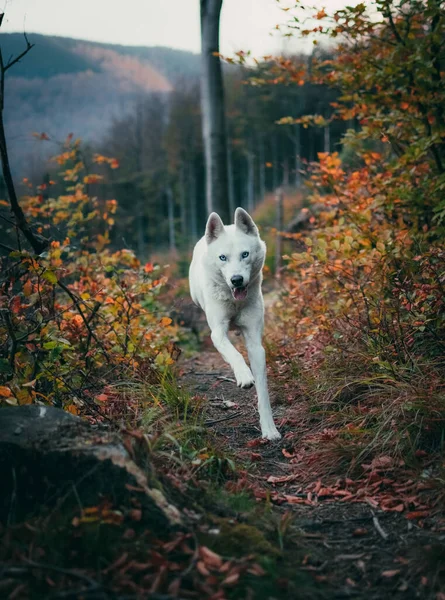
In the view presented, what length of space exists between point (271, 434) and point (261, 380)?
421 millimetres

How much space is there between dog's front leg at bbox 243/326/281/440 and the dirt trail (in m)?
0.12

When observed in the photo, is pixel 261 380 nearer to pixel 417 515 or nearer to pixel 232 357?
pixel 232 357

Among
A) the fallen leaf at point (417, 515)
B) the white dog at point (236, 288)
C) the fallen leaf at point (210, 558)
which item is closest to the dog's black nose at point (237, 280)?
the white dog at point (236, 288)

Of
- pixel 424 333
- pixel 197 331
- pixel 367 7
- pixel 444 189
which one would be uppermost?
pixel 367 7

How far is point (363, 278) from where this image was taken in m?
5.25

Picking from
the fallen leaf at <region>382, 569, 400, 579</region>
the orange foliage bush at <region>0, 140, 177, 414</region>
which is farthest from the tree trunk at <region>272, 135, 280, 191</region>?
the fallen leaf at <region>382, 569, 400, 579</region>

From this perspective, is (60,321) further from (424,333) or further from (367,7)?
(367,7)

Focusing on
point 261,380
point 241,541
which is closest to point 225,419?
point 261,380

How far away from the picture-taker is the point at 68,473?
7.93 ft

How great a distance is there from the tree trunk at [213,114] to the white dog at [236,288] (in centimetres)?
422

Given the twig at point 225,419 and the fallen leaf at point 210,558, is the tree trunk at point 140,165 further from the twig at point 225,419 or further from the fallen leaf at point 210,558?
the fallen leaf at point 210,558

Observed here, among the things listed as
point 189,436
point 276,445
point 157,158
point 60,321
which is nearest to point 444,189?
point 276,445

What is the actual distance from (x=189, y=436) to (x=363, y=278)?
8.65 ft

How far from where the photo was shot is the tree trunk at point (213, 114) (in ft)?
28.1
